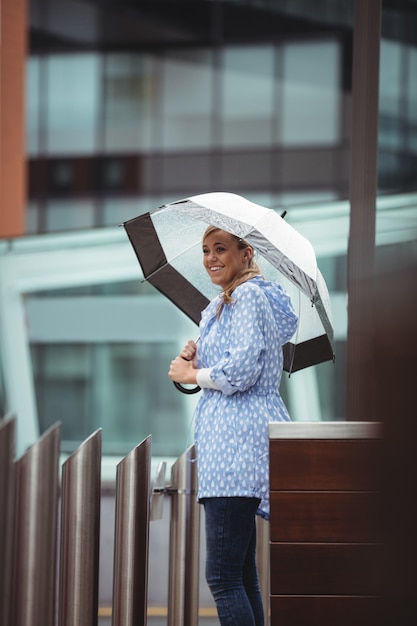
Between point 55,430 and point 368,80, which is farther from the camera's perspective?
point 368,80

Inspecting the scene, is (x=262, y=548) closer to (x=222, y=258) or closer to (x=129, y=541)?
(x=129, y=541)

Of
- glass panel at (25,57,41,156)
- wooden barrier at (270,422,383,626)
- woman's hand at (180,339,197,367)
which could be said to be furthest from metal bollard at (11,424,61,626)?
glass panel at (25,57,41,156)

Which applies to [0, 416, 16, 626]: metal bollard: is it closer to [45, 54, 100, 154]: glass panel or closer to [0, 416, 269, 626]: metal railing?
[0, 416, 269, 626]: metal railing

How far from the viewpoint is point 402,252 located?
6.28 ft

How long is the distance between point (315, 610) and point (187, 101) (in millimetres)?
24825

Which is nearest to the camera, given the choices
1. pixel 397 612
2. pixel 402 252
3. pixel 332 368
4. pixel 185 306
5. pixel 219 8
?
pixel 397 612

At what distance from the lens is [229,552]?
11.6 feet

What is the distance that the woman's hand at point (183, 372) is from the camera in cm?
369

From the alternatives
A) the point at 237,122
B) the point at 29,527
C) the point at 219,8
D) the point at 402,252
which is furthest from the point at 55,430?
the point at 237,122

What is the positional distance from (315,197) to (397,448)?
79.7 feet

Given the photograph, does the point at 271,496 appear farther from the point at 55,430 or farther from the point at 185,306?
the point at 185,306

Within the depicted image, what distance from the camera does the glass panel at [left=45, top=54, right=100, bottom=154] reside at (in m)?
26.8

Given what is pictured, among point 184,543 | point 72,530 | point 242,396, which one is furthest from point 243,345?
point 184,543

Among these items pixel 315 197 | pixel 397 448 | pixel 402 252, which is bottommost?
pixel 397 448
